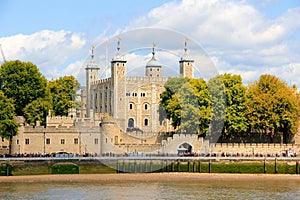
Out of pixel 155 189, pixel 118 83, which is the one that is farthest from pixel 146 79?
pixel 155 189

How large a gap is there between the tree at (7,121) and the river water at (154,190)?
11.6m

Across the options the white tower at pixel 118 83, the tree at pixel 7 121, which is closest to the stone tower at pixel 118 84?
the white tower at pixel 118 83

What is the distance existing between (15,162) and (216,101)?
70.1 feet

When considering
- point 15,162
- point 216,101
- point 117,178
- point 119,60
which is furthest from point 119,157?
point 119,60

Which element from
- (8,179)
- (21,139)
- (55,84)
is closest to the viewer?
(8,179)

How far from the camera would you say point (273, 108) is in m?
79.7

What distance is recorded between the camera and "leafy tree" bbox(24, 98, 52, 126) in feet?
268

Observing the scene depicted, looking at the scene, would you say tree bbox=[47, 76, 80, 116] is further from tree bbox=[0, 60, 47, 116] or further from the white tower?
the white tower

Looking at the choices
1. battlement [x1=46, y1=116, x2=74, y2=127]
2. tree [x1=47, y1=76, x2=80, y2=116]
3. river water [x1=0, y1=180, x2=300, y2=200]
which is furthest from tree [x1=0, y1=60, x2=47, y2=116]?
river water [x1=0, y1=180, x2=300, y2=200]

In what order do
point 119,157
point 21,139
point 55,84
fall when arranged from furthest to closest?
point 55,84, point 21,139, point 119,157

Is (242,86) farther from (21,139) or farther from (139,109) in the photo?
(139,109)

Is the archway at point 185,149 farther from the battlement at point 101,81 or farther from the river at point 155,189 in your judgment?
the battlement at point 101,81

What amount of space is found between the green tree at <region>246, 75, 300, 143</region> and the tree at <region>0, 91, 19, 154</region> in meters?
22.6

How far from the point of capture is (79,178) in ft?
219
